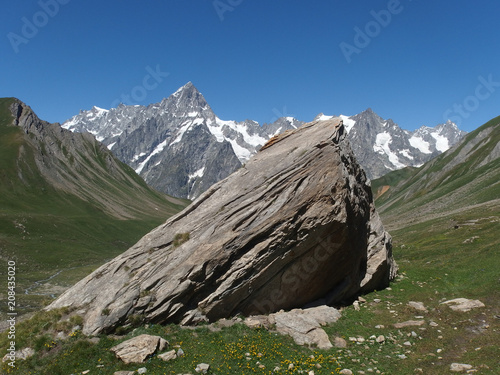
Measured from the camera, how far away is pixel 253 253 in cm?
2511

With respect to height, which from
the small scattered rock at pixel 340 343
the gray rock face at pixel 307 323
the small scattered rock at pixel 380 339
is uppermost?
the gray rock face at pixel 307 323

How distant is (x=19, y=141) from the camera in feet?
652

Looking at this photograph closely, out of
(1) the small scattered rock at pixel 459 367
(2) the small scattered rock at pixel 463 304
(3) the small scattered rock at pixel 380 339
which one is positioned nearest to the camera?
(1) the small scattered rock at pixel 459 367

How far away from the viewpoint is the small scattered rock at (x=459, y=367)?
647 inches

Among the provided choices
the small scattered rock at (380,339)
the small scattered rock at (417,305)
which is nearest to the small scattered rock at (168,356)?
the small scattered rock at (380,339)

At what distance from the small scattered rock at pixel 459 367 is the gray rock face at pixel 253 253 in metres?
11.4

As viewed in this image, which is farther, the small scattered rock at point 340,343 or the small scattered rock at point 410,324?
the small scattered rock at point 410,324

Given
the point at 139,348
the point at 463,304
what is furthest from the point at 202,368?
the point at 463,304

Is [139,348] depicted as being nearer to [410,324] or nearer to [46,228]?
[410,324]

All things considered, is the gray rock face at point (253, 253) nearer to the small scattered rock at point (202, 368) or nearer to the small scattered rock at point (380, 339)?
the small scattered rock at point (202, 368)

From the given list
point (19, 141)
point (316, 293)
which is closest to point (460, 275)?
point (316, 293)

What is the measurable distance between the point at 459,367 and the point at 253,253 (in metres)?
13.7

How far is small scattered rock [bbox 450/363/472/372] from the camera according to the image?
16422mm

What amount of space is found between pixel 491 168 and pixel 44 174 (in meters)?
218
